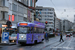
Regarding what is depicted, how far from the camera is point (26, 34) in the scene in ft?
71.1

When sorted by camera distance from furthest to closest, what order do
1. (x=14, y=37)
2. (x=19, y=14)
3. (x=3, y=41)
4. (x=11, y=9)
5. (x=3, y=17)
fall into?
(x=19, y=14) → (x=11, y=9) → (x=3, y=17) → (x=14, y=37) → (x=3, y=41)

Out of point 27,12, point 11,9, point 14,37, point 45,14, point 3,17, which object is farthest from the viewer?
point 45,14

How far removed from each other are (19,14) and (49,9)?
7582 centimetres

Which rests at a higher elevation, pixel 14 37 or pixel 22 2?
pixel 22 2

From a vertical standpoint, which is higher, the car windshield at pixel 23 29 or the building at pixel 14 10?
the building at pixel 14 10

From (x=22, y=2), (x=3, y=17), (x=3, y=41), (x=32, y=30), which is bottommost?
(x=3, y=41)

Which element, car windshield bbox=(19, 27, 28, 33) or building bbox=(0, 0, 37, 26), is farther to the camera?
building bbox=(0, 0, 37, 26)

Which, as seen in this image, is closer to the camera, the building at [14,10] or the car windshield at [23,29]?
the car windshield at [23,29]

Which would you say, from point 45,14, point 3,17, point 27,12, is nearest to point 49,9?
point 45,14

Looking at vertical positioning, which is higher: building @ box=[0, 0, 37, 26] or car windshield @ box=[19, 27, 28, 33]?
building @ box=[0, 0, 37, 26]

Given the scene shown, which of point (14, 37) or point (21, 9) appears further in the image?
point (21, 9)

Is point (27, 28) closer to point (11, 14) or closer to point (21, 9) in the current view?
point (11, 14)

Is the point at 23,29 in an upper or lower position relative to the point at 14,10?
lower

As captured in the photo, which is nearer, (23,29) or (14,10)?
(23,29)
